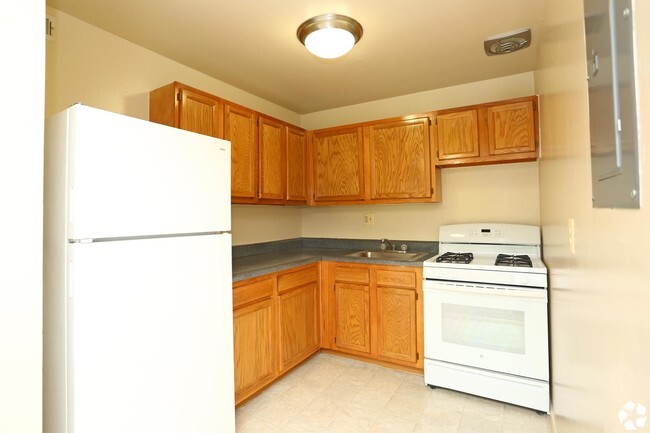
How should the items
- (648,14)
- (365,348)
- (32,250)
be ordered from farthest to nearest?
(365,348)
(32,250)
(648,14)

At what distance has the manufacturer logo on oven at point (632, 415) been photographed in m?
0.52

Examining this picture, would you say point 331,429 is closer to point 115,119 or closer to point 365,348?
point 365,348

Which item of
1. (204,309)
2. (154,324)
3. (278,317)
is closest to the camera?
(154,324)

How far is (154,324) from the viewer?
4.51ft

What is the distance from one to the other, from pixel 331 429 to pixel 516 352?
4.18ft

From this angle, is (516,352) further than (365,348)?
No

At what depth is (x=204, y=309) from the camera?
1.62 m

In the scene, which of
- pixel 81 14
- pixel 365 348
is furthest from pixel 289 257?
pixel 81 14

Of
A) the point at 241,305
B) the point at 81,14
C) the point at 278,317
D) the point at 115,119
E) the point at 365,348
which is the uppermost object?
the point at 81,14

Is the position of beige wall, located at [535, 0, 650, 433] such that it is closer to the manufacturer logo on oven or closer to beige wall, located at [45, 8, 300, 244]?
the manufacturer logo on oven

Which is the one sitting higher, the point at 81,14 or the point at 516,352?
the point at 81,14

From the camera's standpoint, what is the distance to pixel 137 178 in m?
1.33

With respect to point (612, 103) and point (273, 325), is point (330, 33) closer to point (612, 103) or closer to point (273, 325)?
point (612, 103)

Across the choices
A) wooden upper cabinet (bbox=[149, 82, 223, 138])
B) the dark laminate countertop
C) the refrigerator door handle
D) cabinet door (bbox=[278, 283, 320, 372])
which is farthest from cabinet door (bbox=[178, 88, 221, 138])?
cabinet door (bbox=[278, 283, 320, 372])
